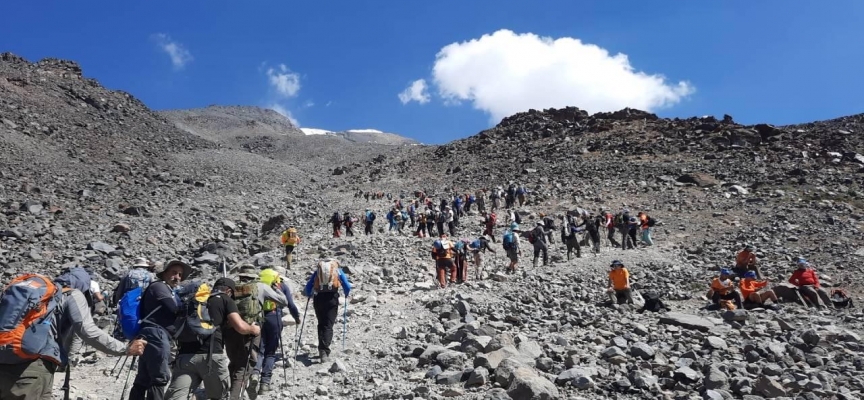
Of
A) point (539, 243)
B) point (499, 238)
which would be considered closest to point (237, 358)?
point (539, 243)

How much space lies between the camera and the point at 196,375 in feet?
17.6

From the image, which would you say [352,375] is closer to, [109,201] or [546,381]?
[546,381]

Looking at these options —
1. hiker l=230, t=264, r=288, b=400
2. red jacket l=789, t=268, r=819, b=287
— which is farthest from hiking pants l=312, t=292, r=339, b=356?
red jacket l=789, t=268, r=819, b=287

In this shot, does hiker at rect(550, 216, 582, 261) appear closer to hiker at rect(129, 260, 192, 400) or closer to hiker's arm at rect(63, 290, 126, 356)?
hiker at rect(129, 260, 192, 400)

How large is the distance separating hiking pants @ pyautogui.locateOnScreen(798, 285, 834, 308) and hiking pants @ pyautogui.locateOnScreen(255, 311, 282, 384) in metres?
12.4

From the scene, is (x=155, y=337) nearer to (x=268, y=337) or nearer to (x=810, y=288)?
(x=268, y=337)

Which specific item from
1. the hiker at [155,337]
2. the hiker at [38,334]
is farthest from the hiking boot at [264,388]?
the hiker at [38,334]

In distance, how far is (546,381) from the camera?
21.1ft

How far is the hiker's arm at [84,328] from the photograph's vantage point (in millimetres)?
4488

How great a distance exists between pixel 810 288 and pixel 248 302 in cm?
1302

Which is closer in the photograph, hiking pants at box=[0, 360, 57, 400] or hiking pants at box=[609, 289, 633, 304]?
hiking pants at box=[0, 360, 57, 400]

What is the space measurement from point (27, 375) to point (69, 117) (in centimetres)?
5613

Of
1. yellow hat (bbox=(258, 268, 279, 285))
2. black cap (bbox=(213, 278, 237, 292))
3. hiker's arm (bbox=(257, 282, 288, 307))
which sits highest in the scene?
black cap (bbox=(213, 278, 237, 292))

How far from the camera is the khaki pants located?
5.24 m
